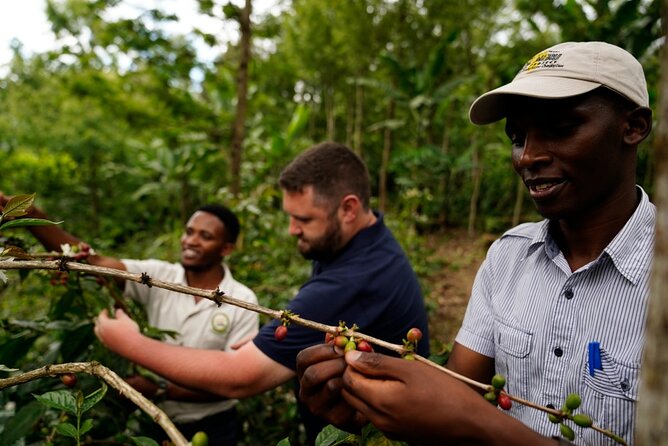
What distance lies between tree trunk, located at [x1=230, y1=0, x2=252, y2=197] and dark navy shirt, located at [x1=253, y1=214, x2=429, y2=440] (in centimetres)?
269

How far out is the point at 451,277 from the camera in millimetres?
6648

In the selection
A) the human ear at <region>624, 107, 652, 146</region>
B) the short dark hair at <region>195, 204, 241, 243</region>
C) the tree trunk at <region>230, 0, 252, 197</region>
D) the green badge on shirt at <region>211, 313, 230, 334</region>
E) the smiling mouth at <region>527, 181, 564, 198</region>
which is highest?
the tree trunk at <region>230, 0, 252, 197</region>

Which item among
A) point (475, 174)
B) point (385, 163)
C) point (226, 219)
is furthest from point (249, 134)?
point (226, 219)

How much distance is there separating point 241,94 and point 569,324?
3.86 meters

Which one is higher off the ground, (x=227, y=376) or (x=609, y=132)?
(x=609, y=132)

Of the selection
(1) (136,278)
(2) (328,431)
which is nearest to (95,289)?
(1) (136,278)

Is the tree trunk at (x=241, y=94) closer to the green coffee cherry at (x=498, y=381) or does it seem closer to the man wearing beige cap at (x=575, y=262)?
the man wearing beige cap at (x=575, y=262)

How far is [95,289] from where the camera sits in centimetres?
176

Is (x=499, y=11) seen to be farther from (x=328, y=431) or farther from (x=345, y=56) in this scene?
(x=328, y=431)

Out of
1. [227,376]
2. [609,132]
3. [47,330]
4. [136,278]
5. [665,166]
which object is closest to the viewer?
[665,166]

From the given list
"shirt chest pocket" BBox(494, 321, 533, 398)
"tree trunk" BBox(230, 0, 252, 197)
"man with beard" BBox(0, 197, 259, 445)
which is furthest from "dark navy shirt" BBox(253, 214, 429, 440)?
"tree trunk" BBox(230, 0, 252, 197)

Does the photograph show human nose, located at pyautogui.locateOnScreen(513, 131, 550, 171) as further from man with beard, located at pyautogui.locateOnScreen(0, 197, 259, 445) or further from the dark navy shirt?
man with beard, located at pyautogui.locateOnScreen(0, 197, 259, 445)

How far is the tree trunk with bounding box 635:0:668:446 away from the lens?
0.34m

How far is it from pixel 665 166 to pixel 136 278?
922 mm
